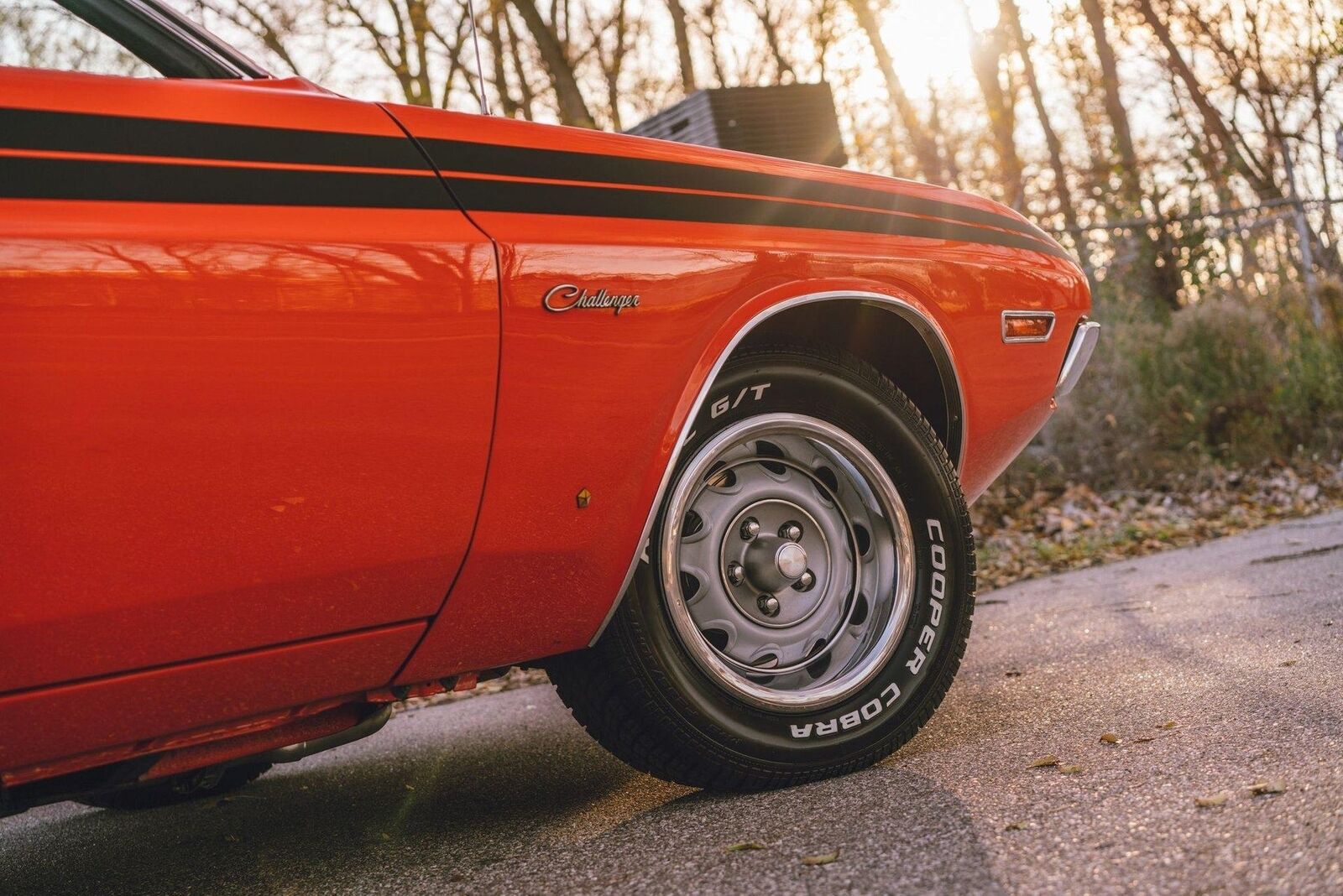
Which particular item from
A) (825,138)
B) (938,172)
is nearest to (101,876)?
(825,138)

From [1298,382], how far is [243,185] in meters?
8.70

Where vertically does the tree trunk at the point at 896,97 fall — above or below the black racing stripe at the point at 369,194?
above

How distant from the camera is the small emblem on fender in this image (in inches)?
75.9

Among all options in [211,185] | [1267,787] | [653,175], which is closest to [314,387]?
[211,185]

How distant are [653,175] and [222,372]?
0.89m

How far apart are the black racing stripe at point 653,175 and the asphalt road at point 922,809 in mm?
1146

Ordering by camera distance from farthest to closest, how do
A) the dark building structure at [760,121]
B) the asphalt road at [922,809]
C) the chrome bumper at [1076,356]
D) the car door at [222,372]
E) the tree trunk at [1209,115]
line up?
the tree trunk at [1209,115] → the dark building structure at [760,121] → the chrome bumper at [1076,356] → the asphalt road at [922,809] → the car door at [222,372]

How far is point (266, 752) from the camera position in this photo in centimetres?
199

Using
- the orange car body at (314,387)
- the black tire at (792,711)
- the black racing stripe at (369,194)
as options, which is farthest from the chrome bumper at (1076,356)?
the orange car body at (314,387)

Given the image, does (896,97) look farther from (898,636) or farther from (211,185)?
(211,185)

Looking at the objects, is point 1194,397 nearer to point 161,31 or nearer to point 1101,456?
point 1101,456

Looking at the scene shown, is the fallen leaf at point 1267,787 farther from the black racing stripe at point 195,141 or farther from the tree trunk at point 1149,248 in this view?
the tree trunk at point 1149,248

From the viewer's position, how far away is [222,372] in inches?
63.9

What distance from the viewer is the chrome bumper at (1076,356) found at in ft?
9.96
